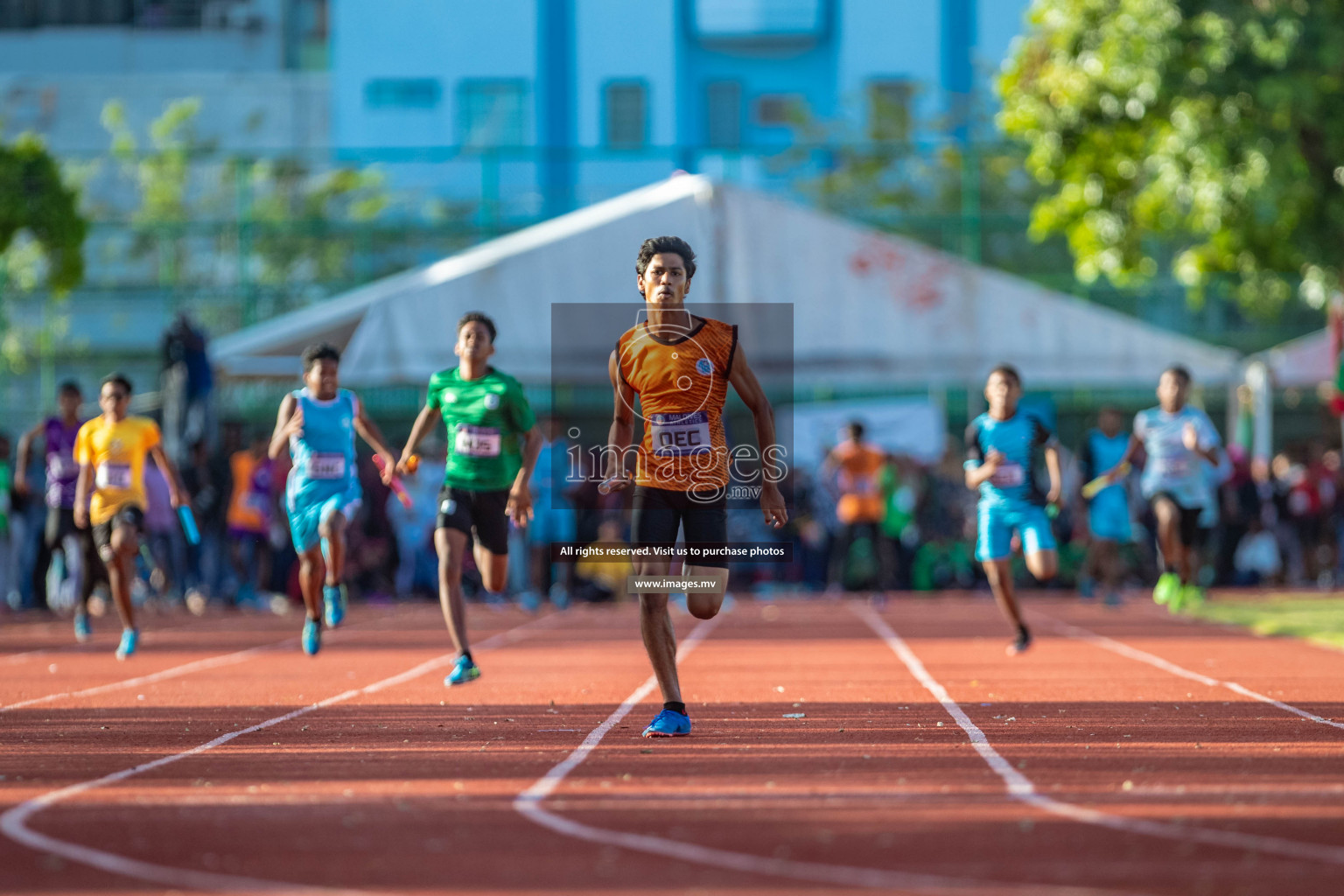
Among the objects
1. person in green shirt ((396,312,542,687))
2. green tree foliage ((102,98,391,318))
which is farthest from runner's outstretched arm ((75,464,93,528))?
green tree foliage ((102,98,391,318))

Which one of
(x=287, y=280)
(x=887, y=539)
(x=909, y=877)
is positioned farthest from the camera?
(x=287, y=280)

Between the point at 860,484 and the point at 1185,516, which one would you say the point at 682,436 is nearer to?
the point at 1185,516

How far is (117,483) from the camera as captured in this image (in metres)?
13.9

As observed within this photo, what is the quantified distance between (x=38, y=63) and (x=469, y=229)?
21.8 meters

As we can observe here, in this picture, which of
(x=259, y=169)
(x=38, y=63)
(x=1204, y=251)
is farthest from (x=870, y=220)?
(x=38, y=63)

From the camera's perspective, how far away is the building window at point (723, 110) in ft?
137

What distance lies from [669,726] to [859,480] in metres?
11.7

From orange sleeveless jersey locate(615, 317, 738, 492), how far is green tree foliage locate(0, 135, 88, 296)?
614 inches

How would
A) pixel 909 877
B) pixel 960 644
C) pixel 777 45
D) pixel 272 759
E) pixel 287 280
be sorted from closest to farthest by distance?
pixel 909 877
pixel 272 759
pixel 960 644
pixel 287 280
pixel 777 45

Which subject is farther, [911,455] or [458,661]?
[911,455]

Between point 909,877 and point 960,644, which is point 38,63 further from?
point 909,877

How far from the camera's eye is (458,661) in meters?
11.0

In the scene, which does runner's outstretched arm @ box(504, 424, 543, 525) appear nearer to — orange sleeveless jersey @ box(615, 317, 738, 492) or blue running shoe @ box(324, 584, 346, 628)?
orange sleeveless jersey @ box(615, 317, 738, 492)

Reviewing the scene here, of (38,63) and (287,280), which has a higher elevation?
(38,63)
